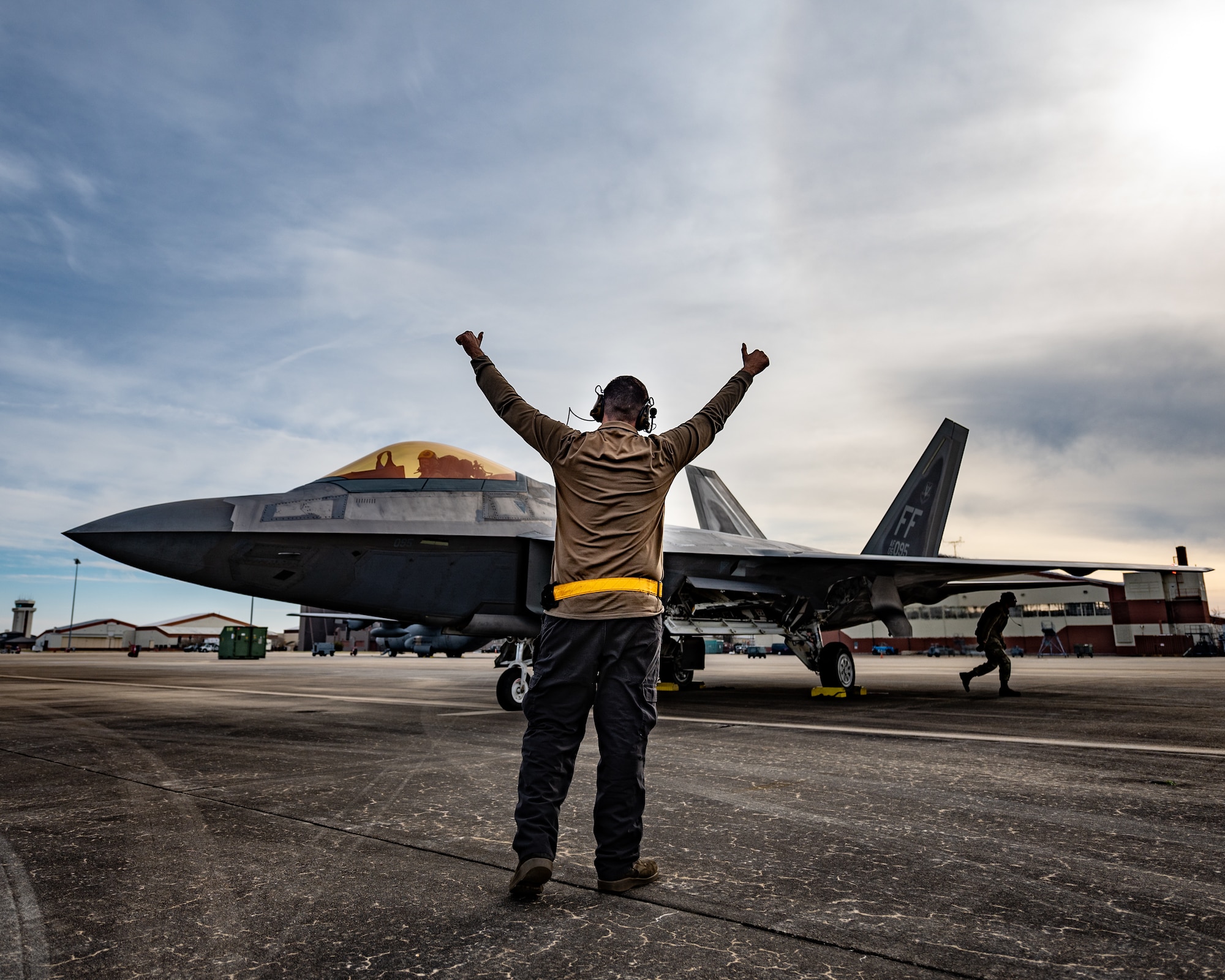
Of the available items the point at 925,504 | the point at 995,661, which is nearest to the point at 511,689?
the point at 995,661

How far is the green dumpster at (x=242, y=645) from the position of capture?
125ft

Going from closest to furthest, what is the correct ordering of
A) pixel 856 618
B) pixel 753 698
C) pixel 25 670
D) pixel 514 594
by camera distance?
pixel 514 594, pixel 753 698, pixel 856 618, pixel 25 670

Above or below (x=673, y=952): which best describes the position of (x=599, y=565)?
above

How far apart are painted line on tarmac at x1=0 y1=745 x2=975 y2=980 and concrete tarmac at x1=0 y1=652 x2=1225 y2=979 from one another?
0.01 m

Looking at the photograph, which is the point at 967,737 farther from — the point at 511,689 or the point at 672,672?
the point at 672,672

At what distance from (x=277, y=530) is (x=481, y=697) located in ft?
14.4

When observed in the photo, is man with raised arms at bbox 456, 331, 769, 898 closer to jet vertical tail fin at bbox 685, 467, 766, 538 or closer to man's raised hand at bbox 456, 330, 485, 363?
man's raised hand at bbox 456, 330, 485, 363

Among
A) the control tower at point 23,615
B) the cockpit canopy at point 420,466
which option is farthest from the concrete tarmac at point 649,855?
the control tower at point 23,615

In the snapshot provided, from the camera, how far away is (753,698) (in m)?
10.1

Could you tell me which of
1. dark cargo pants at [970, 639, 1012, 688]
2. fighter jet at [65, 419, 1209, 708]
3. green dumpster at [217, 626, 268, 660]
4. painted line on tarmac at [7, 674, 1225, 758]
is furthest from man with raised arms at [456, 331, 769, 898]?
green dumpster at [217, 626, 268, 660]

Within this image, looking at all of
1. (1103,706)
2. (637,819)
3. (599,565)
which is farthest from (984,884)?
(1103,706)

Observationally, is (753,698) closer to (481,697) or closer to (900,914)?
(481,697)

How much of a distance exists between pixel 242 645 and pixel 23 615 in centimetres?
6559

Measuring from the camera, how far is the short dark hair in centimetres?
280
